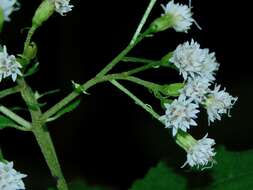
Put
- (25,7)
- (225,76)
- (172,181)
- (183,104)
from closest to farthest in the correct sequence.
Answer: (183,104)
(172,181)
(25,7)
(225,76)

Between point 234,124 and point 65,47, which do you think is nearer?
point 65,47

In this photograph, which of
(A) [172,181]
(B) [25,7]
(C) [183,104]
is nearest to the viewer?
(C) [183,104]

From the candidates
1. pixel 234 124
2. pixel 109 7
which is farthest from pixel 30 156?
pixel 234 124

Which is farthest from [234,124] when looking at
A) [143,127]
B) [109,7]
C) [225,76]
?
[109,7]

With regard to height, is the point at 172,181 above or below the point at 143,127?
below

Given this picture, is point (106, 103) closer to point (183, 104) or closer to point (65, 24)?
point (65, 24)

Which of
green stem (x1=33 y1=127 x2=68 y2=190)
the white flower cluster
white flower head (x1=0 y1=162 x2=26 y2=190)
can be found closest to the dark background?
the white flower cluster

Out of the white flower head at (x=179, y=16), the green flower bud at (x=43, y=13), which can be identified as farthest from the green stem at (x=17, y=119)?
the white flower head at (x=179, y=16)

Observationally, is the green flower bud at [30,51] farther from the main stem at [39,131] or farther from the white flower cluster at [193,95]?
the white flower cluster at [193,95]

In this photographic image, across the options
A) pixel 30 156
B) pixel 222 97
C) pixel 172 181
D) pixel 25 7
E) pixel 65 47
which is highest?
pixel 25 7
